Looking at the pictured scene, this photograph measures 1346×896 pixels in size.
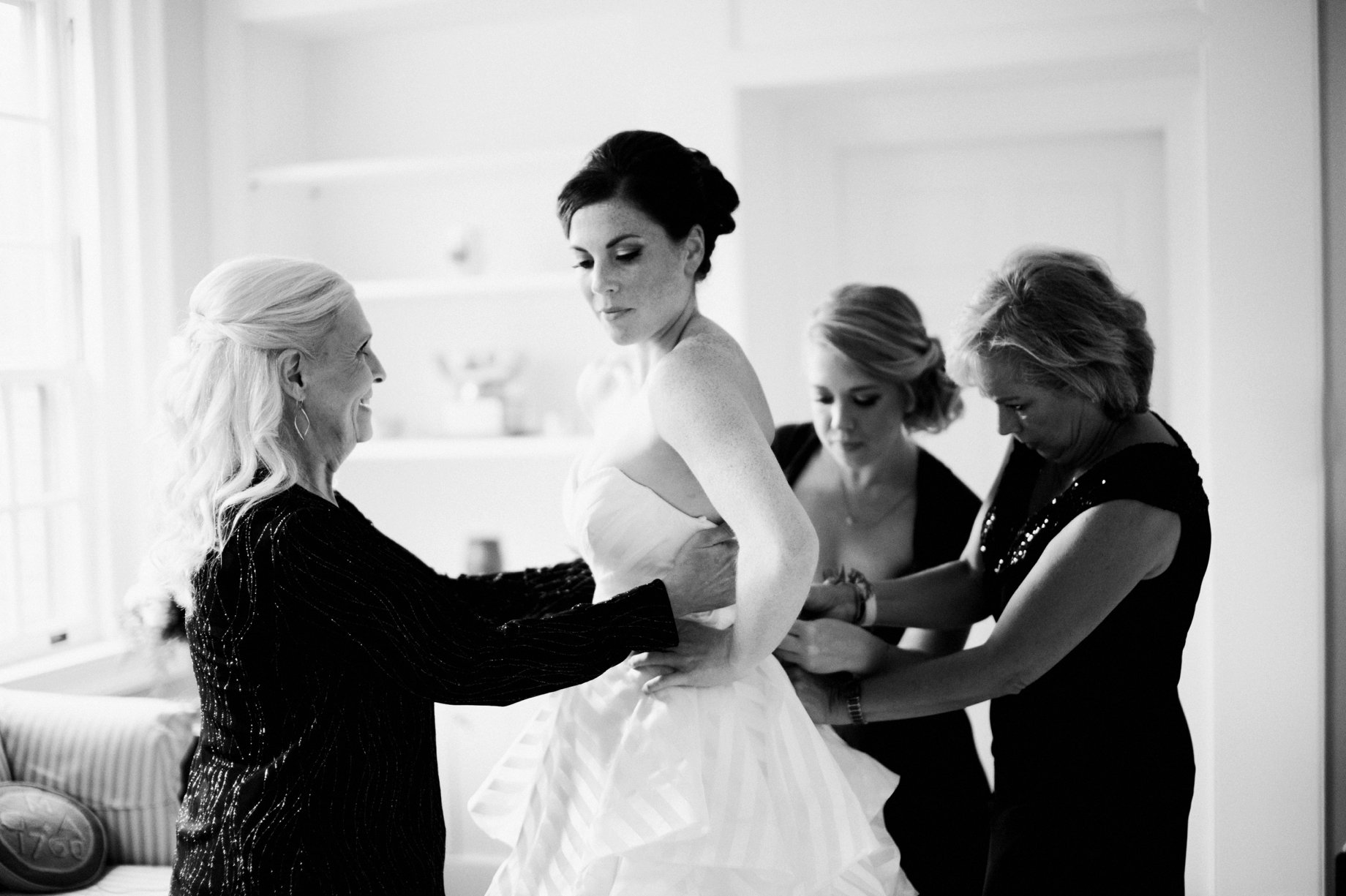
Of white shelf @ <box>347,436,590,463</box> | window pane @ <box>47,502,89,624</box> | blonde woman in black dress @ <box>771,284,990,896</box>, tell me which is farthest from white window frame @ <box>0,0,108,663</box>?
blonde woman in black dress @ <box>771,284,990,896</box>

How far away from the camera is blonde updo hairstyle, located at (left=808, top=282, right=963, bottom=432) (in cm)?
228

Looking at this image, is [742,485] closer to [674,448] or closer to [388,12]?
[674,448]

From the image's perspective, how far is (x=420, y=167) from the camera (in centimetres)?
394

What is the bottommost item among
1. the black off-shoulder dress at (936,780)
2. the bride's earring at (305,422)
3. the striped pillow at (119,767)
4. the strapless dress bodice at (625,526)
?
the striped pillow at (119,767)

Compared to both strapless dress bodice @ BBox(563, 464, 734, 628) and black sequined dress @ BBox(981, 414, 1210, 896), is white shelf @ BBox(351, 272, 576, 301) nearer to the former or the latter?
strapless dress bodice @ BBox(563, 464, 734, 628)

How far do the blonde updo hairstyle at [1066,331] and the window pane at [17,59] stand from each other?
3083 millimetres

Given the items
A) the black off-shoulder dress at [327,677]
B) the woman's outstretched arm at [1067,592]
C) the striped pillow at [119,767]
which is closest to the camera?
the black off-shoulder dress at [327,677]

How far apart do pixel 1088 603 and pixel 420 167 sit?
2.85 meters

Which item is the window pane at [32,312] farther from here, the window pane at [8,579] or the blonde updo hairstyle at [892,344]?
the blonde updo hairstyle at [892,344]

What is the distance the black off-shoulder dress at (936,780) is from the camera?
6.97 feet

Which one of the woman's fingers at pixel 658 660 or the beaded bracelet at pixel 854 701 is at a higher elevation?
the woman's fingers at pixel 658 660

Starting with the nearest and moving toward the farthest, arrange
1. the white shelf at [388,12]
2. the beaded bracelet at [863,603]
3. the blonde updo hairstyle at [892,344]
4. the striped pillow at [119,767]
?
1. the beaded bracelet at [863,603]
2. the blonde updo hairstyle at [892,344]
3. the striped pillow at [119,767]
4. the white shelf at [388,12]

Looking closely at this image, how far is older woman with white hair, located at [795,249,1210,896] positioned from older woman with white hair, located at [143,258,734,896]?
1.75 feet

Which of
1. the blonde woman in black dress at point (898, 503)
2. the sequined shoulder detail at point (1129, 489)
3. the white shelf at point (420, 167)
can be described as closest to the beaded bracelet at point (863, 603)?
the blonde woman in black dress at point (898, 503)
